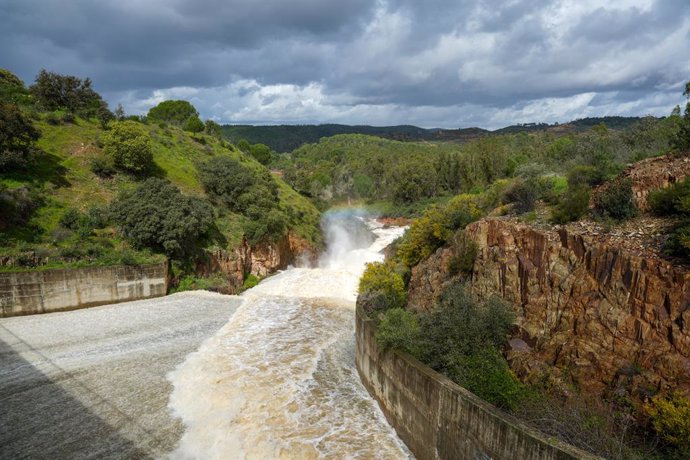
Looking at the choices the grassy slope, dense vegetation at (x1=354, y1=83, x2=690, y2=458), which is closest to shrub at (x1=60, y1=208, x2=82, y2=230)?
the grassy slope

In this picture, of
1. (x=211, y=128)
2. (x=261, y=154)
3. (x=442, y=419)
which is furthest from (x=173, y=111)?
(x=442, y=419)

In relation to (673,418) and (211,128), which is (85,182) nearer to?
(211,128)

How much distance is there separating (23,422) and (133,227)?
1652cm

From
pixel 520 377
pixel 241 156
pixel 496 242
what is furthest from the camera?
pixel 241 156

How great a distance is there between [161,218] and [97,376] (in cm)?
1400

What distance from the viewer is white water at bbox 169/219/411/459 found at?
477 inches

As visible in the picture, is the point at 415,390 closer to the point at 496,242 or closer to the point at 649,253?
the point at 496,242

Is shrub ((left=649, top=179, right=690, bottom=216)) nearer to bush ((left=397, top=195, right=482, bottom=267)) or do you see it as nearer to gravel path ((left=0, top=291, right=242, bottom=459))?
bush ((left=397, top=195, right=482, bottom=267))

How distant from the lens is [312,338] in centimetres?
2078

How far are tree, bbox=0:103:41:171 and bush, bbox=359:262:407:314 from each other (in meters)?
27.1

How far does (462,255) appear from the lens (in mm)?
16188

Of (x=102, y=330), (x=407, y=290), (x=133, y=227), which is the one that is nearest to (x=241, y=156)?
(x=133, y=227)

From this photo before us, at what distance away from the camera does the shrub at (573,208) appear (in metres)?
13.8

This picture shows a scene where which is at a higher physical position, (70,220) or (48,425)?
(70,220)
